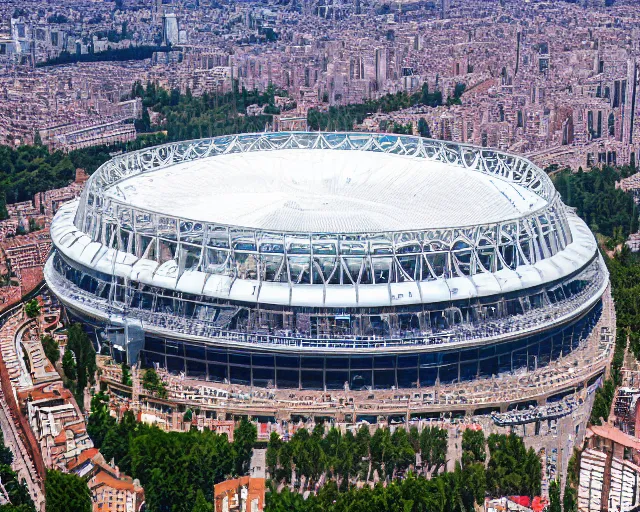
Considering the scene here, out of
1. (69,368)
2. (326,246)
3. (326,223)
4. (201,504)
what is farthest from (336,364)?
(69,368)

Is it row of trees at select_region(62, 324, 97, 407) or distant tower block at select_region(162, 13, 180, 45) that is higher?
distant tower block at select_region(162, 13, 180, 45)

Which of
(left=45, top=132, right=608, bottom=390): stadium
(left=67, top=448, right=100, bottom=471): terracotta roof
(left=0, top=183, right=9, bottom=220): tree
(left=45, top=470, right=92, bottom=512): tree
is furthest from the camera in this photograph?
(left=0, top=183, right=9, bottom=220): tree

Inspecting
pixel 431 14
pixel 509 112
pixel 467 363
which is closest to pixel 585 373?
pixel 467 363

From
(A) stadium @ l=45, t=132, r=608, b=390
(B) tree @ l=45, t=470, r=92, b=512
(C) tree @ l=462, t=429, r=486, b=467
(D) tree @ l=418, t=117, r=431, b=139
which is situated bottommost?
(C) tree @ l=462, t=429, r=486, b=467

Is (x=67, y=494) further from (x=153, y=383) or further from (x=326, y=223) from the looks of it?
(x=326, y=223)

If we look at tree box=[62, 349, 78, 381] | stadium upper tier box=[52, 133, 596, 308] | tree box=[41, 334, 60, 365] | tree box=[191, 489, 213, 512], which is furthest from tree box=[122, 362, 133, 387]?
tree box=[191, 489, 213, 512]

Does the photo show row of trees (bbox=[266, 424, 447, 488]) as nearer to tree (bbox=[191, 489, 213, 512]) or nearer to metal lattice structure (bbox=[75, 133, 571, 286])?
tree (bbox=[191, 489, 213, 512])

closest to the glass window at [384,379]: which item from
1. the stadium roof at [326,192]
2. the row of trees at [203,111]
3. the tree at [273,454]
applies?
the tree at [273,454]
